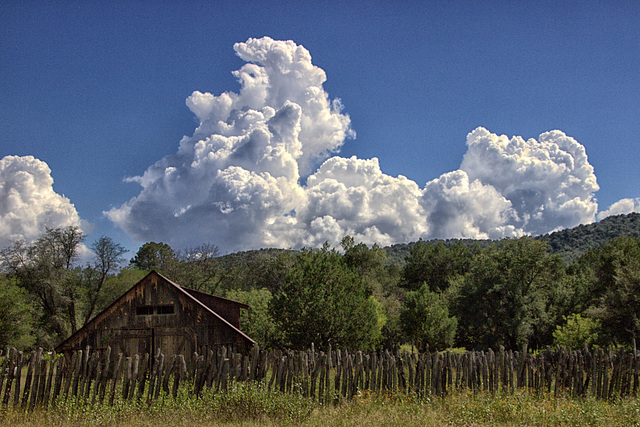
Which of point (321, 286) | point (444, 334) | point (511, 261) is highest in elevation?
point (511, 261)

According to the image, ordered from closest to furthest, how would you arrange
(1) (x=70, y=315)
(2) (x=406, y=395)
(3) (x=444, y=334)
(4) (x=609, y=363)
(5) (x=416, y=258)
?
(2) (x=406, y=395)
(4) (x=609, y=363)
(3) (x=444, y=334)
(1) (x=70, y=315)
(5) (x=416, y=258)

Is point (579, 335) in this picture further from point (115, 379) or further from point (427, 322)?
point (115, 379)

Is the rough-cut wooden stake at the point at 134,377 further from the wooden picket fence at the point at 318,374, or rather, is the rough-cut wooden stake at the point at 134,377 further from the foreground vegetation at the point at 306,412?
the foreground vegetation at the point at 306,412

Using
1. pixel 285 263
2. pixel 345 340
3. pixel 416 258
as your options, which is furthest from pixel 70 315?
pixel 416 258

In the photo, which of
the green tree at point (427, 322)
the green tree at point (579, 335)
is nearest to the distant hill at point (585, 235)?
the green tree at point (427, 322)

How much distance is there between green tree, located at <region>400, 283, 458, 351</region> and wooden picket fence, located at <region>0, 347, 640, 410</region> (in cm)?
2134

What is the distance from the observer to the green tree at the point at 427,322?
3427 centimetres

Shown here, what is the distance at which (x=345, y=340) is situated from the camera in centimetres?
2420

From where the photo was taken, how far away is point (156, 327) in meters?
20.0

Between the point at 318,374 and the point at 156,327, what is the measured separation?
38.1 ft

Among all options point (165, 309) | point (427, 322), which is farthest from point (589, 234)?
point (165, 309)

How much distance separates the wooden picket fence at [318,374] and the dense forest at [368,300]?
465 inches

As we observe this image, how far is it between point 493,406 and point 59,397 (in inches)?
440

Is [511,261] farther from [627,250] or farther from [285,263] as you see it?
[285,263]
